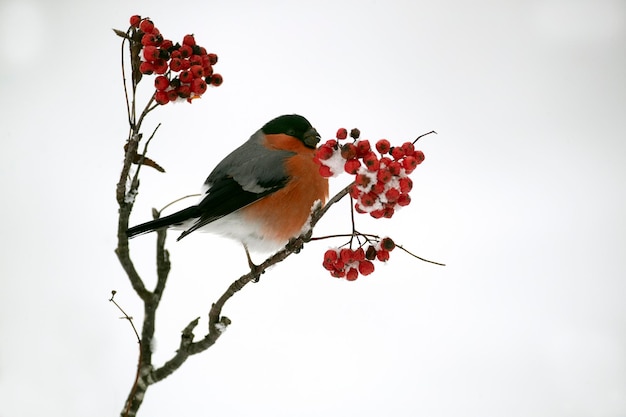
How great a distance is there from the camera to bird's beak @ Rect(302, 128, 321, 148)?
140 cm

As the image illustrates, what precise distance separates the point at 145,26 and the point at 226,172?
51 centimetres

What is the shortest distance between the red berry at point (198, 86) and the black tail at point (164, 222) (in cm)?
30

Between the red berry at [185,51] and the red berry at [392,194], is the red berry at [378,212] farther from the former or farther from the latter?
the red berry at [185,51]

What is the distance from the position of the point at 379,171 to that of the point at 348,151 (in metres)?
0.06

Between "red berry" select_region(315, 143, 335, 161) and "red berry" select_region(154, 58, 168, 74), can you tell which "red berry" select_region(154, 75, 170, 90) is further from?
"red berry" select_region(315, 143, 335, 161)

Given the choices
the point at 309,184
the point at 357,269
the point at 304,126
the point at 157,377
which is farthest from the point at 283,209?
the point at 157,377

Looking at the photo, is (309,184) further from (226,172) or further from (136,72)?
(136,72)

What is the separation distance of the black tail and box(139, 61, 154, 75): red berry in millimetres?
305

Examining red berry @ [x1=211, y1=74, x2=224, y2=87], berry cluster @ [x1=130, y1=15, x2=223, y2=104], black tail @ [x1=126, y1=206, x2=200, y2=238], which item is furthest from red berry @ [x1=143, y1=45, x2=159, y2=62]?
black tail @ [x1=126, y1=206, x2=200, y2=238]

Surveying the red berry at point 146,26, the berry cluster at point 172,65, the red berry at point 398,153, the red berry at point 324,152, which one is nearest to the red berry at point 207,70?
the berry cluster at point 172,65

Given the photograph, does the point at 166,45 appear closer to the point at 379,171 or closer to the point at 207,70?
the point at 207,70

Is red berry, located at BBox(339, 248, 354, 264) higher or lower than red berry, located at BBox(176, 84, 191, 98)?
lower

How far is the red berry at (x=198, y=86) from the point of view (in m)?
1.00

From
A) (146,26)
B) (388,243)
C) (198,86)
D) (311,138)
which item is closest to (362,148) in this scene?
(388,243)
